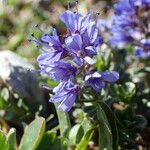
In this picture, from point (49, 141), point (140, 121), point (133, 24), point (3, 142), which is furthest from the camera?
point (133, 24)

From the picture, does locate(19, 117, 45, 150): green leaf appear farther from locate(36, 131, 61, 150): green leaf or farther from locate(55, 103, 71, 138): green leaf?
locate(55, 103, 71, 138): green leaf

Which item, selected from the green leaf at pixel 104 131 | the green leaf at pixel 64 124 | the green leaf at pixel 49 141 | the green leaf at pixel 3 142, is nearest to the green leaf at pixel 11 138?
the green leaf at pixel 3 142

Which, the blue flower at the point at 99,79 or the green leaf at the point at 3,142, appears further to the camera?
the green leaf at the point at 3,142

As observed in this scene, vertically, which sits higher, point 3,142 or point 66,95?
point 66,95

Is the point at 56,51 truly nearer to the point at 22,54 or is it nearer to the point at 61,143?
the point at 61,143

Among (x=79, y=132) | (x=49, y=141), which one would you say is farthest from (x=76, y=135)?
(x=49, y=141)

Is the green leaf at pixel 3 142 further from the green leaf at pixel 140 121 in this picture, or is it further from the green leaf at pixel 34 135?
the green leaf at pixel 140 121

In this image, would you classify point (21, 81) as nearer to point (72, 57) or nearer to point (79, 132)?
point (79, 132)
